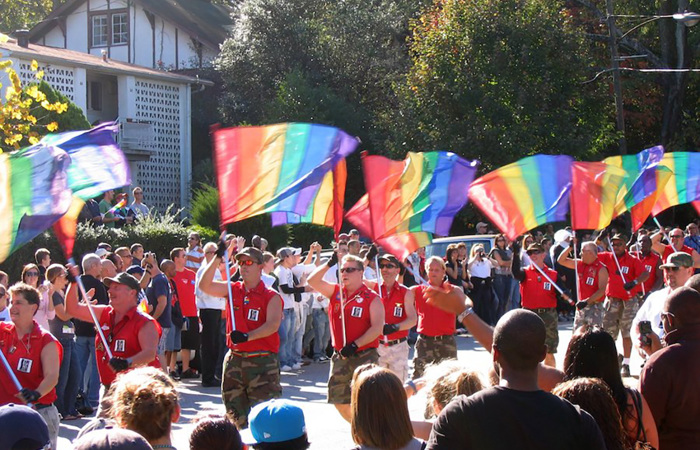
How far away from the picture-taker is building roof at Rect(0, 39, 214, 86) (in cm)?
2966

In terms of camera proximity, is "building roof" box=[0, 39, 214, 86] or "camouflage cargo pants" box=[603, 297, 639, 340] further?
"building roof" box=[0, 39, 214, 86]

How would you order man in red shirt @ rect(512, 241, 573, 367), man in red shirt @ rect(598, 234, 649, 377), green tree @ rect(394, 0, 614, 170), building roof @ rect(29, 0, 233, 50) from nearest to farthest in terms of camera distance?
man in red shirt @ rect(512, 241, 573, 367)
man in red shirt @ rect(598, 234, 649, 377)
green tree @ rect(394, 0, 614, 170)
building roof @ rect(29, 0, 233, 50)

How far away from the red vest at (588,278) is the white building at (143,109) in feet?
72.4

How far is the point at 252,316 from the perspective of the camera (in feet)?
28.5

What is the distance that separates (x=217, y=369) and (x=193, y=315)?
36.0 inches

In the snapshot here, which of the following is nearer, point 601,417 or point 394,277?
point 601,417

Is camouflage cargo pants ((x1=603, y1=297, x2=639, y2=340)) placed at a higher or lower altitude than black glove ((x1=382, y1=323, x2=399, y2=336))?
lower

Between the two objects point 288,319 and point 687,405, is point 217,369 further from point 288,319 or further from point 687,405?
point 687,405

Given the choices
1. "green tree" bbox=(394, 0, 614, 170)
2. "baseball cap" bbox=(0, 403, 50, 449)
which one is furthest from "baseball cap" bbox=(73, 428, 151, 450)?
"green tree" bbox=(394, 0, 614, 170)

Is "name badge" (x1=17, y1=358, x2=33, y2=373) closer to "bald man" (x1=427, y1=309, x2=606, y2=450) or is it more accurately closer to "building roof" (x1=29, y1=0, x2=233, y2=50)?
"bald man" (x1=427, y1=309, x2=606, y2=450)

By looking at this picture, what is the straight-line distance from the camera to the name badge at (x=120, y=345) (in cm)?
743

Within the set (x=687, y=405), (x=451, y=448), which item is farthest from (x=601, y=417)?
(x=687, y=405)

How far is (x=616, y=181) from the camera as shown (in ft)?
39.9

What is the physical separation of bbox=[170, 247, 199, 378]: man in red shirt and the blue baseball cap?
9672 millimetres
